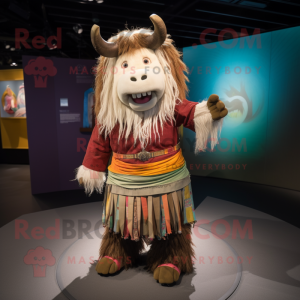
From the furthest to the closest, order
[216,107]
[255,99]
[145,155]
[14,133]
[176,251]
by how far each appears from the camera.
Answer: [14,133], [255,99], [176,251], [145,155], [216,107]

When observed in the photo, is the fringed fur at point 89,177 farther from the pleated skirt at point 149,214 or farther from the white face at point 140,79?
the white face at point 140,79

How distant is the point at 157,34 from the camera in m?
1.31

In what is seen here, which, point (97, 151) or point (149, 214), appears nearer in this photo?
point (149, 214)

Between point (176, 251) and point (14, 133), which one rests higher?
point (14, 133)

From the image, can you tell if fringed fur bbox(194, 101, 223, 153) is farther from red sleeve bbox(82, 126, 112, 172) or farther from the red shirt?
red sleeve bbox(82, 126, 112, 172)

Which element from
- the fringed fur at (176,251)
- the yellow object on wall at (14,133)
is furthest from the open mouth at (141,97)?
the yellow object on wall at (14,133)

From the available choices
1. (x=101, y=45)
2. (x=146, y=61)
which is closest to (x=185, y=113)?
(x=146, y=61)

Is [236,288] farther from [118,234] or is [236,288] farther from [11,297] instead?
[11,297]

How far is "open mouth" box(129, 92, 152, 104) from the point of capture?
134 centimetres

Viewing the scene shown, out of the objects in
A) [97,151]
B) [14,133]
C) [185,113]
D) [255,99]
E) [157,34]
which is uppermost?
[157,34]

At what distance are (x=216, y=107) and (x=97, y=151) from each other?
29.0 inches

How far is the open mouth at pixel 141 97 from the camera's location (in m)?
1.34

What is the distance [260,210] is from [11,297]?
2.14m

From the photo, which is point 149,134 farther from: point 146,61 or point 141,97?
point 146,61
